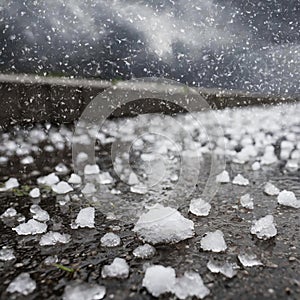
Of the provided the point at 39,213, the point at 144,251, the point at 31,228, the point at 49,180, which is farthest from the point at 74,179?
the point at 144,251

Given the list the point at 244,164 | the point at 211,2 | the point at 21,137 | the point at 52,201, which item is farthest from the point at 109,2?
the point at 52,201

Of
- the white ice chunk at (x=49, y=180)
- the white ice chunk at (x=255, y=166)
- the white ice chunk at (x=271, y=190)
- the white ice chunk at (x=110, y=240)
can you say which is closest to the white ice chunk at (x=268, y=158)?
the white ice chunk at (x=255, y=166)

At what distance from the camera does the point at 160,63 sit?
11.0 feet

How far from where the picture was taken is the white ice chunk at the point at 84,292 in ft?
3.14

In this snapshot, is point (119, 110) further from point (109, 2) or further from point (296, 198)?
point (296, 198)

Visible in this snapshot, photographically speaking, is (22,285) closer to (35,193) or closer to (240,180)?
(35,193)

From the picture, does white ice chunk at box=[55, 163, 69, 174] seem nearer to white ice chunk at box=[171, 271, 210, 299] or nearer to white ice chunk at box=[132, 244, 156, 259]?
white ice chunk at box=[132, 244, 156, 259]

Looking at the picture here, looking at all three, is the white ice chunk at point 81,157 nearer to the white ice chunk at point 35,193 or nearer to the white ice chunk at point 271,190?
the white ice chunk at point 35,193

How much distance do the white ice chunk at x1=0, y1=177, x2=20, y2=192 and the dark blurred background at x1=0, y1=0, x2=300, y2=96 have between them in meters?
1.41

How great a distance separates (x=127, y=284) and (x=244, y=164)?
1347 millimetres

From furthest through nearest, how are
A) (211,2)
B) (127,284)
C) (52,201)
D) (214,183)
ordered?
(211,2) → (214,183) → (52,201) → (127,284)

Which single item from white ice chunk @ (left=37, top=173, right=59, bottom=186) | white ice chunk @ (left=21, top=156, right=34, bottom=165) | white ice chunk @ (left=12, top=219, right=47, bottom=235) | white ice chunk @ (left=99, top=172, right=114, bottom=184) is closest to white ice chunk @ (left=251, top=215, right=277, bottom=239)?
white ice chunk @ (left=12, top=219, right=47, bottom=235)

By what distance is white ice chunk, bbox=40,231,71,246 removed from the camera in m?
1.25

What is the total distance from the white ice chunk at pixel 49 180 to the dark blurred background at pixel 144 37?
4.53 feet
